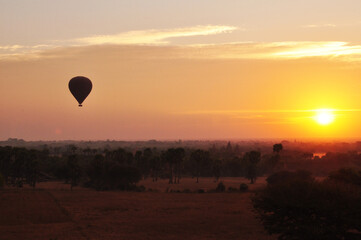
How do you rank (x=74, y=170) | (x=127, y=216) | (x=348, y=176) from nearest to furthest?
1. (x=127, y=216)
2. (x=348, y=176)
3. (x=74, y=170)

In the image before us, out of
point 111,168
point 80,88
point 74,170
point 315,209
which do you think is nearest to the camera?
point 315,209

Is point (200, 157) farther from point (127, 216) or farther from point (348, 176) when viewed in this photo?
point (348, 176)

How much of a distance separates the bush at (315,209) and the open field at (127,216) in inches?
406

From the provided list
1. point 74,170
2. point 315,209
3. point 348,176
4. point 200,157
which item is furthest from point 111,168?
point 315,209

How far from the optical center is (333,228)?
29938mm

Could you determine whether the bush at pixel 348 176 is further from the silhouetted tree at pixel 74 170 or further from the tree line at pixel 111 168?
the silhouetted tree at pixel 74 170

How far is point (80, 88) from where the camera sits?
6309 centimetres

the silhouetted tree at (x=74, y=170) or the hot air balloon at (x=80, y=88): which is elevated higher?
the hot air balloon at (x=80, y=88)

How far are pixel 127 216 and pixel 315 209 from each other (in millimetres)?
30011

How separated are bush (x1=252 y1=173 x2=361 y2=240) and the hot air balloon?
3838 centimetres

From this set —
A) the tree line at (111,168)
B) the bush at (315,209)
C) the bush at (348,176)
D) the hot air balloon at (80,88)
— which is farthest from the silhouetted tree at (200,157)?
the bush at (315,209)

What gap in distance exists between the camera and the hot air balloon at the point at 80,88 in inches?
2489

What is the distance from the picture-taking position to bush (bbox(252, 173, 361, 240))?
29391mm

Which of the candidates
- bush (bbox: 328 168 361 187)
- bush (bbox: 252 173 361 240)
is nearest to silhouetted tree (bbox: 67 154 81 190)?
bush (bbox: 328 168 361 187)
